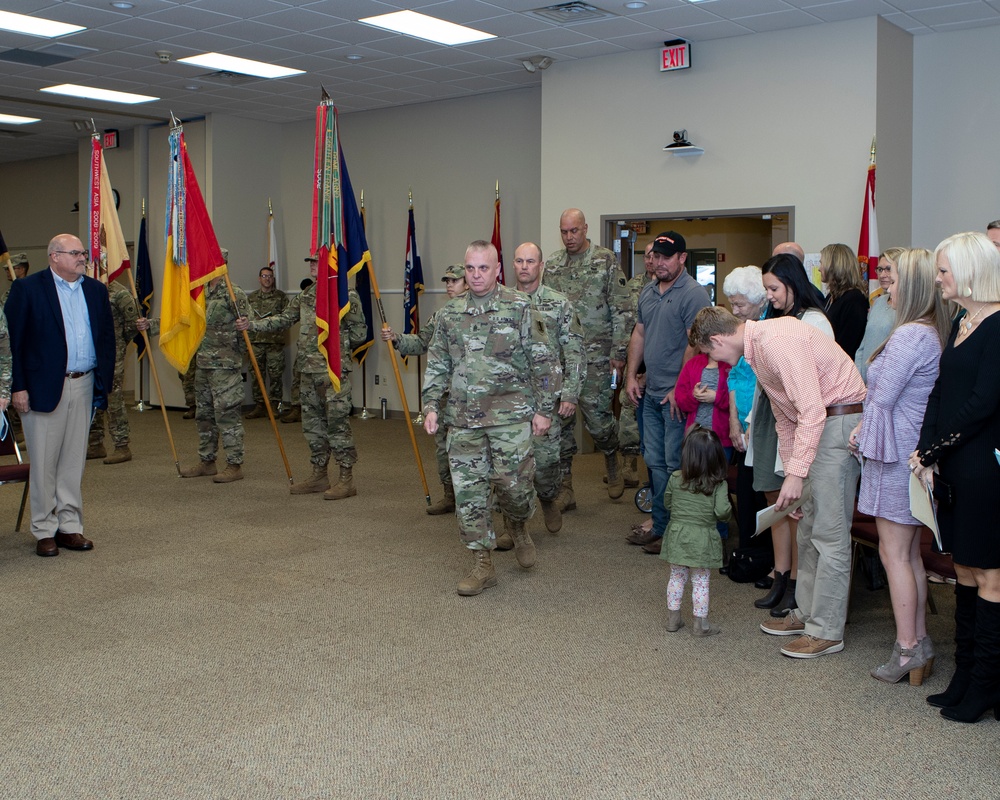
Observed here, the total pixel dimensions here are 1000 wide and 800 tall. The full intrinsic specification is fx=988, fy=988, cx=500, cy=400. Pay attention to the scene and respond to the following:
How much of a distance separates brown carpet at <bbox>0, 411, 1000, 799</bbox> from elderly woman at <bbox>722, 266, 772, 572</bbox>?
1.60 feet

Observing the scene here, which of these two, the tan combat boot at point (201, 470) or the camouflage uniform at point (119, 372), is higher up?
the camouflage uniform at point (119, 372)

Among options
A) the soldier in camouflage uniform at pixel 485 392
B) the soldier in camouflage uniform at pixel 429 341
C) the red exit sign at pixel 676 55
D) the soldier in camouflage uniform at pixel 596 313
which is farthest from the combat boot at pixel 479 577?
the red exit sign at pixel 676 55

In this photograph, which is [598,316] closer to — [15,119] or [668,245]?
[668,245]

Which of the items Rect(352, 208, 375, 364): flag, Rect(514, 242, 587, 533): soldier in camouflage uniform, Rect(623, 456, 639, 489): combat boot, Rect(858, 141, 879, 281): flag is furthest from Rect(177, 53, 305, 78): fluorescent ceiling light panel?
Rect(858, 141, 879, 281): flag

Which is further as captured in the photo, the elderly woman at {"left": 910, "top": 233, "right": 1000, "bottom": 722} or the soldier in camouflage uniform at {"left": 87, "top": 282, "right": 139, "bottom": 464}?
the soldier in camouflage uniform at {"left": 87, "top": 282, "right": 139, "bottom": 464}

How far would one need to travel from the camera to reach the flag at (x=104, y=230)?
7371mm

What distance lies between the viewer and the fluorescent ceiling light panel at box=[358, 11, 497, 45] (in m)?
7.63

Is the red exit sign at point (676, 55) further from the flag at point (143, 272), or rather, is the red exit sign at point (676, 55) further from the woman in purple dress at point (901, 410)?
the flag at point (143, 272)

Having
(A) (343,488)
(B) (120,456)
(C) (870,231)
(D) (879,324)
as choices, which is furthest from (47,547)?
(C) (870,231)

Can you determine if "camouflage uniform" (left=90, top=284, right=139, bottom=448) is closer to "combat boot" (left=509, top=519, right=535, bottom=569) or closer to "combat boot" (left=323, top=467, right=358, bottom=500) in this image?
"combat boot" (left=323, top=467, right=358, bottom=500)

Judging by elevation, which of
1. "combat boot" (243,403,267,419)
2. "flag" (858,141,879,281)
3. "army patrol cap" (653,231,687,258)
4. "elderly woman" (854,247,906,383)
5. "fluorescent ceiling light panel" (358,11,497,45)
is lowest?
"combat boot" (243,403,267,419)

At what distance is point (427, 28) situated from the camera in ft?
26.0

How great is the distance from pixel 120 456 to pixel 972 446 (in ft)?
23.4

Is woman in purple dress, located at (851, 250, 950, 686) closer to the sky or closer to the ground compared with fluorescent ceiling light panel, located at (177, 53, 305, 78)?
closer to the ground
